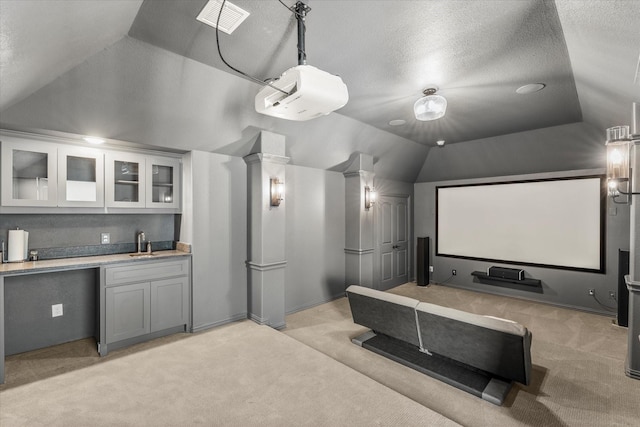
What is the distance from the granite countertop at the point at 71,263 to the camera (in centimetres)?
280

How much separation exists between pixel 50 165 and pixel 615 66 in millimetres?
4963

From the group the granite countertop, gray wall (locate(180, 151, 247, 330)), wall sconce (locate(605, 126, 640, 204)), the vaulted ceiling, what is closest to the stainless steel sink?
A: the granite countertop

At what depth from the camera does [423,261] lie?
21.1 feet

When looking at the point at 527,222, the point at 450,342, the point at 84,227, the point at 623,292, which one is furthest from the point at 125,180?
the point at 623,292

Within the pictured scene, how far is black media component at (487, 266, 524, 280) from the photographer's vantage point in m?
5.34

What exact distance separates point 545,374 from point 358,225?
10.5 ft

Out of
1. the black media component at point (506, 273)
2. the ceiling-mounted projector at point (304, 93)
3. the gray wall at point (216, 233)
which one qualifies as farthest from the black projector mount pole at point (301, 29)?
the black media component at point (506, 273)

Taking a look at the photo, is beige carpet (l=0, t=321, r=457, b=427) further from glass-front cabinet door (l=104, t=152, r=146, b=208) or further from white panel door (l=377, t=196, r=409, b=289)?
white panel door (l=377, t=196, r=409, b=289)

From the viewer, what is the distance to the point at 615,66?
2.24m

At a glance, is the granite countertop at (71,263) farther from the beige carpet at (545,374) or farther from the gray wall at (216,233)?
the beige carpet at (545,374)

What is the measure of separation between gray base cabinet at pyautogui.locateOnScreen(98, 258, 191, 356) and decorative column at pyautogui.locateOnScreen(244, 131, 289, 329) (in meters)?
0.85

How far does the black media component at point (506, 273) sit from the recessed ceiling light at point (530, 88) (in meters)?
3.27

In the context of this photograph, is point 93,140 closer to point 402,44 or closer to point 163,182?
point 163,182

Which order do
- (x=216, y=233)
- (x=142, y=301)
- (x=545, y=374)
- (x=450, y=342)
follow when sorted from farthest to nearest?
(x=216, y=233) < (x=142, y=301) < (x=545, y=374) < (x=450, y=342)
